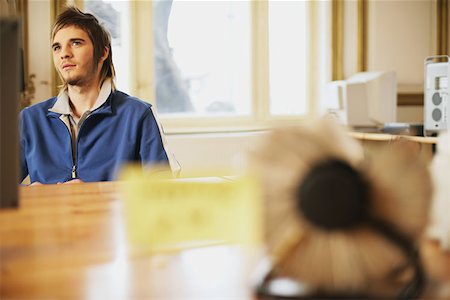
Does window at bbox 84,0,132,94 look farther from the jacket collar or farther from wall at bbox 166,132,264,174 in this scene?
the jacket collar

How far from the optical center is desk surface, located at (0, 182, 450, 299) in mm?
522

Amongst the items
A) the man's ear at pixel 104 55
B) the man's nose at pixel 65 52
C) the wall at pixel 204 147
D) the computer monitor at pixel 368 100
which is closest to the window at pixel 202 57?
the wall at pixel 204 147

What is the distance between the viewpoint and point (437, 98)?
3.77 m

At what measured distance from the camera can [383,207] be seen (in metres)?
0.49

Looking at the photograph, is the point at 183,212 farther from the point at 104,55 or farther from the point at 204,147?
the point at 204,147

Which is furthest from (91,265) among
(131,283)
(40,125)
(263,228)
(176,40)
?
(176,40)

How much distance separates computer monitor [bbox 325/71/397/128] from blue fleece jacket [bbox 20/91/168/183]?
263 centimetres

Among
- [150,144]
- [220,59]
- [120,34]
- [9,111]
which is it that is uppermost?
[120,34]

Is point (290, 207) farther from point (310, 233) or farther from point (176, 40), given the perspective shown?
point (176, 40)

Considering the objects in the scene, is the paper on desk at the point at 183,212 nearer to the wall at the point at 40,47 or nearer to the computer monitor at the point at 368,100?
the wall at the point at 40,47

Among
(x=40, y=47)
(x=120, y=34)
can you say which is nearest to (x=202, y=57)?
(x=120, y=34)

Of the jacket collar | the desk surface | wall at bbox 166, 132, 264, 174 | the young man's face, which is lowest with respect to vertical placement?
wall at bbox 166, 132, 264, 174

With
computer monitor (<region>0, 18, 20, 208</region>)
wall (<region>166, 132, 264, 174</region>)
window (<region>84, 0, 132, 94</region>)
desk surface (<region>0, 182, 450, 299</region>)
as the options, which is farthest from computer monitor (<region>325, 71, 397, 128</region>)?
computer monitor (<region>0, 18, 20, 208</region>)

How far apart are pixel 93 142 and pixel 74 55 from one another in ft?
1.05
